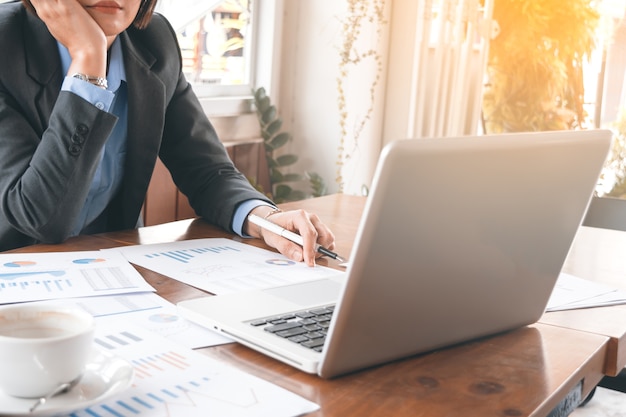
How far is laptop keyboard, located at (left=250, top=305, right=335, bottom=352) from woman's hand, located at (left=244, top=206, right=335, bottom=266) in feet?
1.17

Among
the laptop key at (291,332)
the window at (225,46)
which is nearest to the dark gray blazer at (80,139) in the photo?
the laptop key at (291,332)

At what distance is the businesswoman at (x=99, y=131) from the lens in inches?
53.7

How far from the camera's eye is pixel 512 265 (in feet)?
3.10

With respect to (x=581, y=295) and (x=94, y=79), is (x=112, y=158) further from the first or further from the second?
(x=581, y=295)

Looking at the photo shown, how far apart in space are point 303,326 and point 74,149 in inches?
24.3

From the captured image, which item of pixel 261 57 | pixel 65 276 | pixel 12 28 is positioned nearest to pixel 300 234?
pixel 65 276

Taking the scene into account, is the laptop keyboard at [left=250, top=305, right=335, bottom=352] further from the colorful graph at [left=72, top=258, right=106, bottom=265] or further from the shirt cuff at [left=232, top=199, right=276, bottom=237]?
the shirt cuff at [left=232, top=199, right=276, bottom=237]

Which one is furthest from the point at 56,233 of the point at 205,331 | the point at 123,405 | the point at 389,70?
the point at 389,70

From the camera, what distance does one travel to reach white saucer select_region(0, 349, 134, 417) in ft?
2.19

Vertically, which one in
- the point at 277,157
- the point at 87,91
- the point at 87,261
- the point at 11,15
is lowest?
the point at 277,157

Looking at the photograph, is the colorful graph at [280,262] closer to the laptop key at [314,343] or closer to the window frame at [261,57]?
the laptop key at [314,343]

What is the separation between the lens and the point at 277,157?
3445 millimetres

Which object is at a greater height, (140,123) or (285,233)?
(140,123)

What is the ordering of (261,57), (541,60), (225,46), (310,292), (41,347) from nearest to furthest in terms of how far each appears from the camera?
1. (41,347)
2. (310,292)
3. (225,46)
4. (261,57)
5. (541,60)
